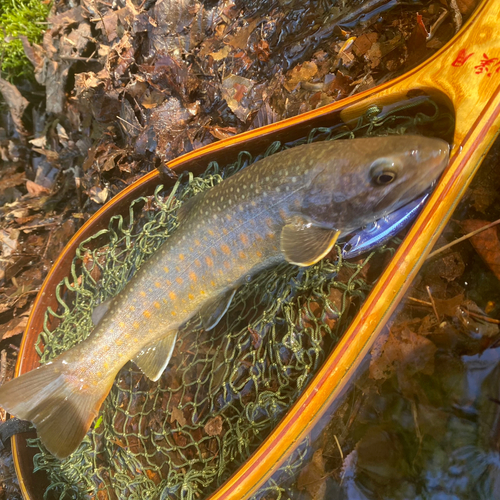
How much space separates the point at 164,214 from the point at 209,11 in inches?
79.7

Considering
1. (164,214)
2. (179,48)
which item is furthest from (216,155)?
(179,48)

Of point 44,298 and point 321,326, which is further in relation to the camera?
point 44,298

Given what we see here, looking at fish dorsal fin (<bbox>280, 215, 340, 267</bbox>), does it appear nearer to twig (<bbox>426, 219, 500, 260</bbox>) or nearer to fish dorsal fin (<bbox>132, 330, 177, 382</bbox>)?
twig (<bbox>426, 219, 500, 260</bbox>)

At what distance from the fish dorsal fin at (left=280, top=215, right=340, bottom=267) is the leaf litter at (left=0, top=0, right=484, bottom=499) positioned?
0.42m

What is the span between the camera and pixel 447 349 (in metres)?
2.00

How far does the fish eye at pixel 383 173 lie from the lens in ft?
5.99

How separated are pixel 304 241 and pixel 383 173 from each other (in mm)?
579

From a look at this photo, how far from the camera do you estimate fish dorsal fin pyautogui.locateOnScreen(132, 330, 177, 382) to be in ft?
7.99

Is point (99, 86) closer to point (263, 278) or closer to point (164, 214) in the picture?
point (164, 214)

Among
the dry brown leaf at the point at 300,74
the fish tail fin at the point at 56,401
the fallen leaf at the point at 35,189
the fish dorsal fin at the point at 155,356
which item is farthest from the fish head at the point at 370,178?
the fallen leaf at the point at 35,189

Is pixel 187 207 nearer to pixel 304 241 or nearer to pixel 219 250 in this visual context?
pixel 219 250

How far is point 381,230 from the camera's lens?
2.14 meters

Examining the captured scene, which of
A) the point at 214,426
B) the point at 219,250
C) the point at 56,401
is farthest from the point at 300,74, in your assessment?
the point at 56,401

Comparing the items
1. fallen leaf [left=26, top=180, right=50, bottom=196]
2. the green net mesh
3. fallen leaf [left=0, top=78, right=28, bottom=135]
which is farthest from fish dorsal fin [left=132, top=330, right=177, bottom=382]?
fallen leaf [left=0, top=78, right=28, bottom=135]
